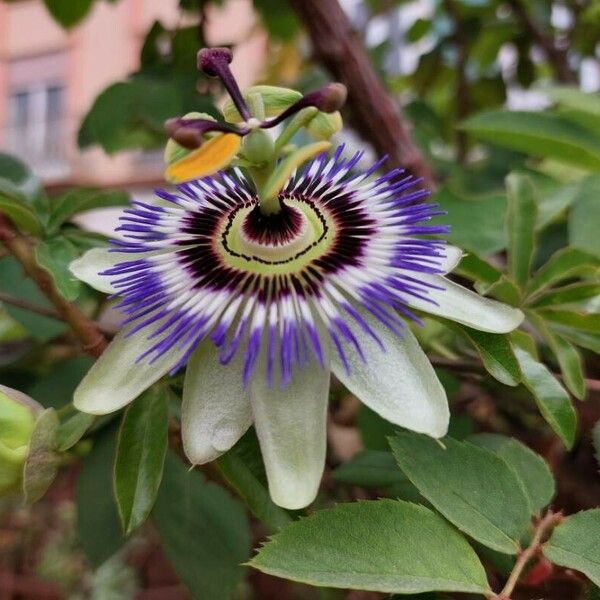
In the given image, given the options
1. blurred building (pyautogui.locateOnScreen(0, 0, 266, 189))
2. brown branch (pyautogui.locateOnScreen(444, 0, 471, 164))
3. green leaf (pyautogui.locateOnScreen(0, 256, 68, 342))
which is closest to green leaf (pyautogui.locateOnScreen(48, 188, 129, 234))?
green leaf (pyautogui.locateOnScreen(0, 256, 68, 342))

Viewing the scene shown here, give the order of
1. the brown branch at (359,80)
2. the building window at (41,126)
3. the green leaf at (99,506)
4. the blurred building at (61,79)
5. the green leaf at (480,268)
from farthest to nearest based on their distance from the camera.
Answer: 1. the building window at (41,126)
2. the blurred building at (61,79)
3. the brown branch at (359,80)
4. the green leaf at (99,506)
5. the green leaf at (480,268)

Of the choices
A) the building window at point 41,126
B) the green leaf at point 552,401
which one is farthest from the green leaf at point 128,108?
the building window at point 41,126

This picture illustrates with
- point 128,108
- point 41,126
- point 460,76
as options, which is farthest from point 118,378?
point 41,126

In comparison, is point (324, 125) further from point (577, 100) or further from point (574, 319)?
point (577, 100)

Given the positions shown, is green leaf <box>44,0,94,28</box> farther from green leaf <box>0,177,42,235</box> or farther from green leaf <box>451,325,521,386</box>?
green leaf <box>451,325,521,386</box>

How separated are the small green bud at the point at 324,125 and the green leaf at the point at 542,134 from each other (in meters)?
0.36

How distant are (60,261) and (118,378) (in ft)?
0.59

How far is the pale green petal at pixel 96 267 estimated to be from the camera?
57 centimetres

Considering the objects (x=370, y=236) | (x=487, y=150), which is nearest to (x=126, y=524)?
(x=370, y=236)

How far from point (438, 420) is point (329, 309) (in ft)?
0.36

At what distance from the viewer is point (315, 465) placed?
0.47m

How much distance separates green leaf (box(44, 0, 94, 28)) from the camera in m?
1.23

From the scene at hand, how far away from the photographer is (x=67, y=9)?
4.06 feet

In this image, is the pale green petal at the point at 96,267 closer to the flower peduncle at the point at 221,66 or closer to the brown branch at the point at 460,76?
the flower peduncle at the point at 221,66
